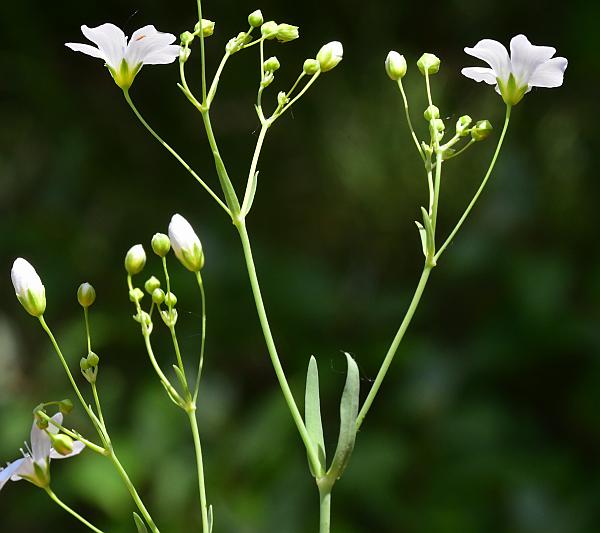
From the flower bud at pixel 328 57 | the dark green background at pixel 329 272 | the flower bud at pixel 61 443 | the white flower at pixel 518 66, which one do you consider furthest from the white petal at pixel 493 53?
the dark green background at pixel 329 272

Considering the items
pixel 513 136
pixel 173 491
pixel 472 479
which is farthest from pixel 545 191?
pixel 173 491

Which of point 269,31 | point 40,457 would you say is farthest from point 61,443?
point 269,31

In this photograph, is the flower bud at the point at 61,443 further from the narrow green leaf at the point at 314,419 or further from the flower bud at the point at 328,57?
the flower bud at the point at 328,57

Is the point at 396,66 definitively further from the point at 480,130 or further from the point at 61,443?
the point at 61,443

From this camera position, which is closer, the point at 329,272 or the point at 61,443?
the point at 61,443

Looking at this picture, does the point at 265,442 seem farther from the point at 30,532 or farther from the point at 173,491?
the point at 30,532

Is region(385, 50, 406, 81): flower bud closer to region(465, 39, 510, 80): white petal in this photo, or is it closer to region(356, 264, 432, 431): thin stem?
region(465, 39, 510, 80): white petal
